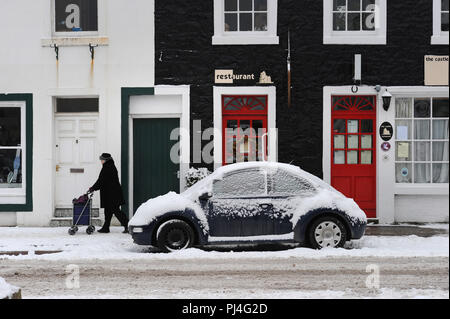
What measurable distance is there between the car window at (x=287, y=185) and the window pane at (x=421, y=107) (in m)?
5.33

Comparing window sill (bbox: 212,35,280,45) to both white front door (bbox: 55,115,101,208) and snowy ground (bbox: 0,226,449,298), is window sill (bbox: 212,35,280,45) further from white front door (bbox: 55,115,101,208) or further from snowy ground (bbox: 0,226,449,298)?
snowy ground (bbox: 0,226,449,298)

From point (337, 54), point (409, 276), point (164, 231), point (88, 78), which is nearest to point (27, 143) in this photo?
point (88, 78)

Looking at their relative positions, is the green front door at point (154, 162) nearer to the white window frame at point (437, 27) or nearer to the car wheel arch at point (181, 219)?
the car wheel arch at point (181, 219)

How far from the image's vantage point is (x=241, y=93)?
50.0 feet

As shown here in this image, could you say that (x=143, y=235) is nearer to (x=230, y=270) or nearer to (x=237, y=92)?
(x=230, y=270)

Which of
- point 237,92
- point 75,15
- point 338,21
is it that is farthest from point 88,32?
point 338,21

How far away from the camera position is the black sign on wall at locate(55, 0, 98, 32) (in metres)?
15.6

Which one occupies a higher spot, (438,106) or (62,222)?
(438,106)

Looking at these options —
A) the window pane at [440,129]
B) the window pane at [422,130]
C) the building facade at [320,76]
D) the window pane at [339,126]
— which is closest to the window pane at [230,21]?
the building facade at [320,76]

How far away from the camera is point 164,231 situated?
10938 millimetres

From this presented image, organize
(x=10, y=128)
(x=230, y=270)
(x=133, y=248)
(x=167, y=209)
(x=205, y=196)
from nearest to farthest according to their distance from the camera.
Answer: (x=230, y=270), (x=167, y=209), (x=205, y=196), (x=133, y=248), (x=10, y=128)

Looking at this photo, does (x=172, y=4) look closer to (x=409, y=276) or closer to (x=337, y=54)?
A: (x=337, y=54)

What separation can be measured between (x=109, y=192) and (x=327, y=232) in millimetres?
5042

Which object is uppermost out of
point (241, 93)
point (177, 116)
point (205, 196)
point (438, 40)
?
point (438, 40)
